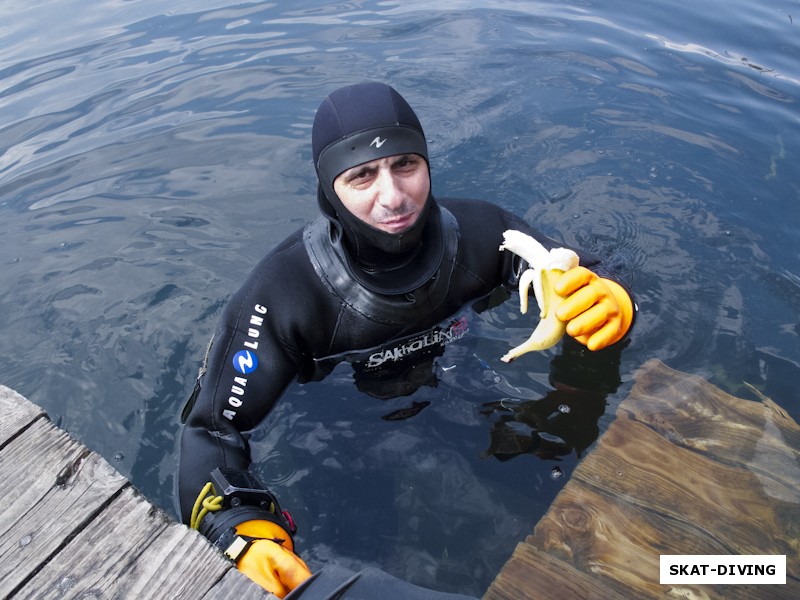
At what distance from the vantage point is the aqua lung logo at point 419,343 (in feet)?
12.4

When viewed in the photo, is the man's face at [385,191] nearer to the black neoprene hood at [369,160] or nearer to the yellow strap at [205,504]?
the black neoprene hood at [369,160]

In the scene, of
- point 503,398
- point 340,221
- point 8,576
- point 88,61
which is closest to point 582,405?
point 503,398

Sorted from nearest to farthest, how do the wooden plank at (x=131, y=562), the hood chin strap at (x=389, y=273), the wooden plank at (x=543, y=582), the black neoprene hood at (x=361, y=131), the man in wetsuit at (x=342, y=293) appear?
the wooden plank at (x=131, y=562) → the wooden plank at (x=543, y=582) → the man in wetsuit at (x=342, y=293) → the black neoprene hood at (x=361, y=131) → the hood chin strap at (x=389, y=273)

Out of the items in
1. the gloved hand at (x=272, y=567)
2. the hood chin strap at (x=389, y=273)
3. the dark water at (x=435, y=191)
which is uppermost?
the hood chin strap at (x=389, y=273)

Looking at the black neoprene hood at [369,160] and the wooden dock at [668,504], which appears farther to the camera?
the black neoprene hood at [369,160]

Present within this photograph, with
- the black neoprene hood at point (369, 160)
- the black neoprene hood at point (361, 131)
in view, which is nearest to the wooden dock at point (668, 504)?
the black neoprene hood at point (369, 160)

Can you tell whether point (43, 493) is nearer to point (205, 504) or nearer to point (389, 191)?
point (205, 504)

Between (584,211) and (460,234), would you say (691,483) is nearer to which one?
(460,234)

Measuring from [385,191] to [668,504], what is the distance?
1913 millimetres

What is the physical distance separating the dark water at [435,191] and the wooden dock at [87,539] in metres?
1.19

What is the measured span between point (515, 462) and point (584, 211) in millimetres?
2630

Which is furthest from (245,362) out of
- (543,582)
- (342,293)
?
(543,582)

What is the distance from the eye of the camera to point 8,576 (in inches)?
76.0

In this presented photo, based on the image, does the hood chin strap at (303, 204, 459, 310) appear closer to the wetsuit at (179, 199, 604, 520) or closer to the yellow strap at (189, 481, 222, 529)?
the wetsuit at (179, 199, 604, 520)
